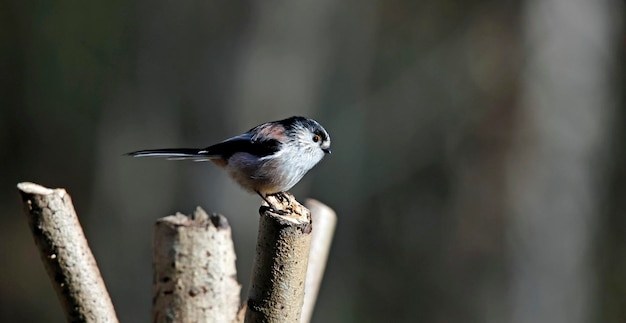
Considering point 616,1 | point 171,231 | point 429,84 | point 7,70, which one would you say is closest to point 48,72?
point 7,70

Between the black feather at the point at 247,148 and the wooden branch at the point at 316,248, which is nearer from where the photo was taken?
the wooden branch at the point at 316,248

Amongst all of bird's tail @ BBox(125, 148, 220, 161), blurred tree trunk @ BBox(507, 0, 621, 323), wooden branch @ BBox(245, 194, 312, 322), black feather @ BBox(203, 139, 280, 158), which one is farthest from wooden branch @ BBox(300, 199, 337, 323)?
blurred tree trunk @ BBox(507, 0, 621, 323)

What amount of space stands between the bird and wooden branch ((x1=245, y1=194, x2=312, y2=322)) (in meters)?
1.02

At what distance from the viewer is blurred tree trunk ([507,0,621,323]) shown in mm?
8500

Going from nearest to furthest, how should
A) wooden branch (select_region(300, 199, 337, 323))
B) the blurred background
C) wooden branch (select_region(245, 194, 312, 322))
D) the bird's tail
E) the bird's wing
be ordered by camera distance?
wooden branch (select_region(245, 194, 312, 322))
wooden branch (select_region(300, 199, 337, 323))
the bird's tail
the bird's wing
the blurred background

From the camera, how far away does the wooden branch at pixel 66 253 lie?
2.13m

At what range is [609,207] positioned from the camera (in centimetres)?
1044

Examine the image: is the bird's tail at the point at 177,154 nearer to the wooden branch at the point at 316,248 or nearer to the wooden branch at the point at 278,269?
the wooden branch at the point at 316,248

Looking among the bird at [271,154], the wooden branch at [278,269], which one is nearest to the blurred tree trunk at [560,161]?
the bird at [271,154]

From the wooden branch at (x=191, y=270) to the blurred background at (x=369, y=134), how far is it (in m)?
4.39

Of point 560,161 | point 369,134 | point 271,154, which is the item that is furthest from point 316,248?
point 369,134

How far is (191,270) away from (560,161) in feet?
22.5

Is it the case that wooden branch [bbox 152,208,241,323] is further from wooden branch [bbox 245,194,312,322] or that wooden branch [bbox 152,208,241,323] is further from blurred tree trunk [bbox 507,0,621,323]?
blurred tree trunk [bbox 507,0,621,323]

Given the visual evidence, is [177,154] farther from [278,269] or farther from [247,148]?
[278,269]
